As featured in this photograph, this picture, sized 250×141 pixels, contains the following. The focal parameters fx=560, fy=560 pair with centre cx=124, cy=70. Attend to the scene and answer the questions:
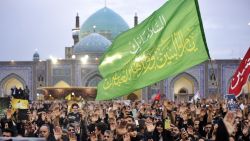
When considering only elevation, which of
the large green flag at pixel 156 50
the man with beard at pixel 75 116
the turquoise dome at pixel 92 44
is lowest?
the man with beard at pixel 75 116

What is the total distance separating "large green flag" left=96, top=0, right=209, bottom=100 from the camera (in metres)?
6.98

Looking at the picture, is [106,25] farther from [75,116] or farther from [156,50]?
[156,50]

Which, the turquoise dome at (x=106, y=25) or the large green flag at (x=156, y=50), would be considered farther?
the turquoise dome at (x=106, y=25)

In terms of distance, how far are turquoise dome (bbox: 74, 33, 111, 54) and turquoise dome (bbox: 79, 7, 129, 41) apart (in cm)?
283

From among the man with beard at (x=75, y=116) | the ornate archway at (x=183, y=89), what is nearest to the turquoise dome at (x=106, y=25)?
the ornate archway at (x=183, y=89)

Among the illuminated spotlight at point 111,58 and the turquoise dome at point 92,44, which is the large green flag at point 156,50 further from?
the turquoise dome at point 92,44

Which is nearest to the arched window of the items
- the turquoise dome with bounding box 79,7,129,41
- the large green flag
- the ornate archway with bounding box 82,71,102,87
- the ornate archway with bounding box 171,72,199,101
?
the ornate archway with bounding box 171,72,199,101

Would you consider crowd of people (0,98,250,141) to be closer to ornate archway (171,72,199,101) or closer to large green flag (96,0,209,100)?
large green flag (96,0,209,100)

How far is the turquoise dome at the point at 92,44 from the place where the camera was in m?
49.7

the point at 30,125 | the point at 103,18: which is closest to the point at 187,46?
the point at 30,125

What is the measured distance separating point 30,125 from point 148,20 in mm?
3930

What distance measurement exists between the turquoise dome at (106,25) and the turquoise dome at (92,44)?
2833mm

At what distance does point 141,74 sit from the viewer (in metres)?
7.77

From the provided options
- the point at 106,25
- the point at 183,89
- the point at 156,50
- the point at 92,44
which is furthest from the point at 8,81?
the point at 156,50
